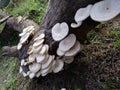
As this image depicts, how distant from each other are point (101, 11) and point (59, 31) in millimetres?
542

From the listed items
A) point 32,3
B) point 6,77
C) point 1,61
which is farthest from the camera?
point 32,3

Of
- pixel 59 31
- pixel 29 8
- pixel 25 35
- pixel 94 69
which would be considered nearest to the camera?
pixel 59 31

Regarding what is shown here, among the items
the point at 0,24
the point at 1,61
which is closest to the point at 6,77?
the point at 1,61

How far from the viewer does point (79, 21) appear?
2104 millimetres

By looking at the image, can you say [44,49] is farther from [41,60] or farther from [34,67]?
[34,67]

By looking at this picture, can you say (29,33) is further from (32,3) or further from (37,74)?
(32,3)

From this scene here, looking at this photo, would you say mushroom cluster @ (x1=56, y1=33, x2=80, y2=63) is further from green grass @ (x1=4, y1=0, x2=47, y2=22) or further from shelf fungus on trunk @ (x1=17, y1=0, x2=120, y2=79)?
green grass @ (x1=4, y1=0, x2=47, y2=22)

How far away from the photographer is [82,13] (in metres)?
2.05

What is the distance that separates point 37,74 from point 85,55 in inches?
22.1

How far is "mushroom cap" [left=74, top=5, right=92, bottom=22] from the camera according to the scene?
78.7 inches

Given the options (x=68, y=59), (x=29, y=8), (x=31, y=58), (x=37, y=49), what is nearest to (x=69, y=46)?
(x=68, y=59)

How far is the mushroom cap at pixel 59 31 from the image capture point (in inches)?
88.7

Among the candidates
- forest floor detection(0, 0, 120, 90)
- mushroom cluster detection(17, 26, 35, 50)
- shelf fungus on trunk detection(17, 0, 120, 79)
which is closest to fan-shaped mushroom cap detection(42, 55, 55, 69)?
shelf fungus on trunk detection(17, 0, 120, 79)

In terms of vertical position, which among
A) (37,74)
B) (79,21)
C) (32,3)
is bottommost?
(32,3)
